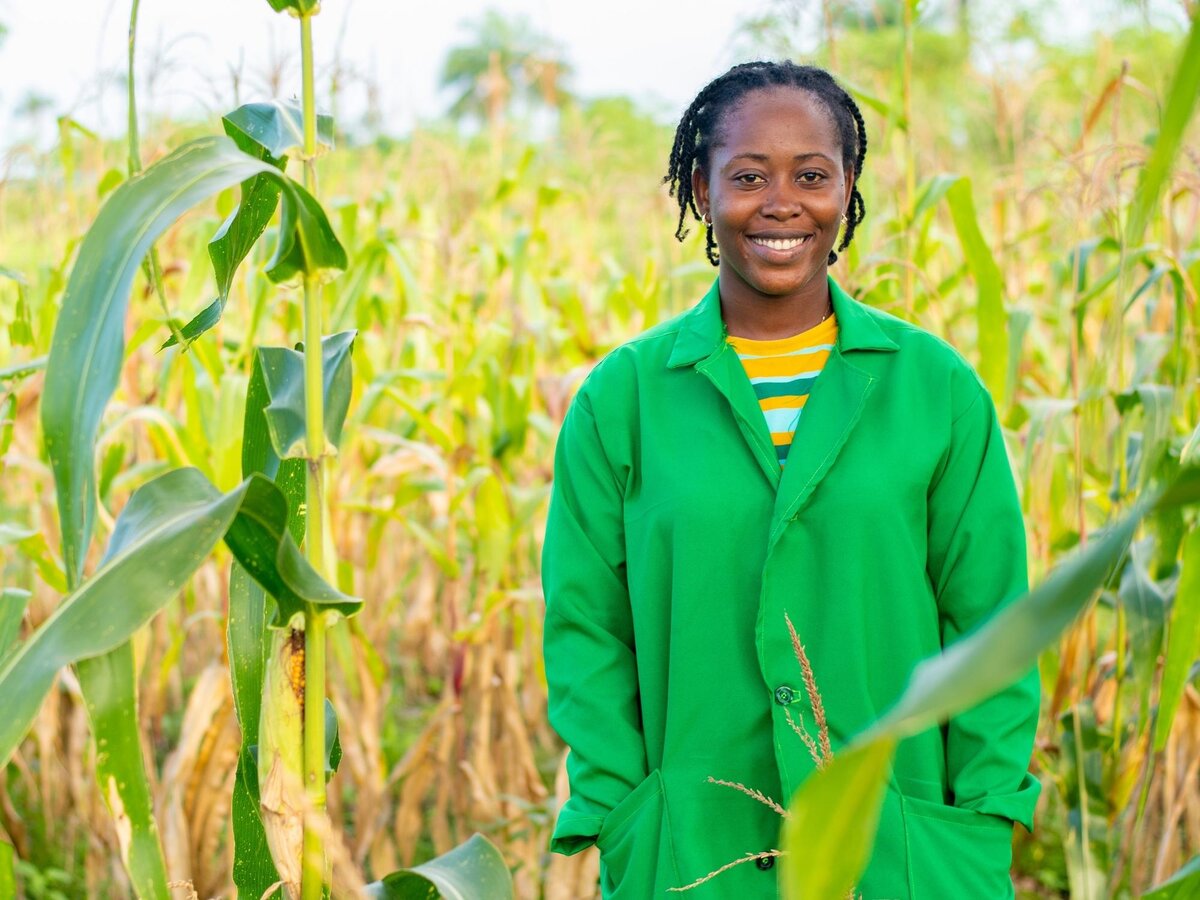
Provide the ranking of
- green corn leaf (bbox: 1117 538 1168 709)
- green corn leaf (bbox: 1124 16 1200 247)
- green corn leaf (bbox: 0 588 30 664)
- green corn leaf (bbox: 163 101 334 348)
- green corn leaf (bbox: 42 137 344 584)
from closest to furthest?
green corn leaf (bbox: 1124 16 1200 247) → green corn leaf (bbox: 42 137 344 584) → green corn leaf (bbox: 163 101 334 348) → green corn leaf (bbox: 0 588 30 664) → green corn leaf (bbox: 1117 538 1168 709)

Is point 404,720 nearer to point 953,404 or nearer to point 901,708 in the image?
point 953,404

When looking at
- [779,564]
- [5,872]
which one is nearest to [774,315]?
[779,564]

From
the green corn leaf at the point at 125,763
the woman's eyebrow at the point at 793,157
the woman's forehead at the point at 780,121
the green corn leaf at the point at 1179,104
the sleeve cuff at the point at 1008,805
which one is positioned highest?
the woman's forehead at the point at 780,121

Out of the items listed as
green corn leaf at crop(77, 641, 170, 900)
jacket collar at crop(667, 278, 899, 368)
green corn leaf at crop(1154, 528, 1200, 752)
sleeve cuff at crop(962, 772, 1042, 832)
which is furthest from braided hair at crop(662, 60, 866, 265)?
green corn leaf at crop(77, 641, 170, 900)

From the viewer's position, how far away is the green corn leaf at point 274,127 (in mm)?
1009

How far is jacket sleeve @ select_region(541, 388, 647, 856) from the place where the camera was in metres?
1.37

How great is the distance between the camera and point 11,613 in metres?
1.28

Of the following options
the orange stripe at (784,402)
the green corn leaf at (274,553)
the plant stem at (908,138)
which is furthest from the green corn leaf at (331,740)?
the plant stem at (908,138)

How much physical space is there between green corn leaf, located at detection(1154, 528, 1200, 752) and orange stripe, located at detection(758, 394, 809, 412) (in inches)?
16.4

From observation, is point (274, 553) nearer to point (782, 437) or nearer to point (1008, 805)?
point (782, 437)

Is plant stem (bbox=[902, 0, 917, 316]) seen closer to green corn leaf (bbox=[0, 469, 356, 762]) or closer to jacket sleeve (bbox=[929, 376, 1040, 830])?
jacket sleeve (bbox=[929, 376, 1040, 830])

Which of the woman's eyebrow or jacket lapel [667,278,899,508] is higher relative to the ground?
the woman's eyebrow

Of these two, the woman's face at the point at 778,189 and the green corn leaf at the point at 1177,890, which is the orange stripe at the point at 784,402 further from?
the green corn leaf at the point at 1177,890

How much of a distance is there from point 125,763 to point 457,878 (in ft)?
1.19
